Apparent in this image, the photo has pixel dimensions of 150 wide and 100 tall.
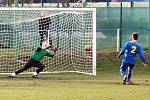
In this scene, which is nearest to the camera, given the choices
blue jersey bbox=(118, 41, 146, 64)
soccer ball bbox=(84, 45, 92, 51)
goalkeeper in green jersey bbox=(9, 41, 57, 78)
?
blue jersey bbox=(118, 41, 146, 64)

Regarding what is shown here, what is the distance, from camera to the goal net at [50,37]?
21.4m

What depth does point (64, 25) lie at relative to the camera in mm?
22094

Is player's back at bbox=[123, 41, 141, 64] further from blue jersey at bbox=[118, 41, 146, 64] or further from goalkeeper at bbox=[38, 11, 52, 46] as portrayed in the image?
goalkeeper at bbox=[38, 11, 52, 46]

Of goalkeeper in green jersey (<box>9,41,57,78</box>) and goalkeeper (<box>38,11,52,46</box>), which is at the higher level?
goalkeeper (<box>38,11,52,46</box>)

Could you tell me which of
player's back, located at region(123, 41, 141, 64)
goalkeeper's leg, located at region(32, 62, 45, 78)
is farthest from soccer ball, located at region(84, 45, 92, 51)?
player's back, located at region(123, 41, 141, 64)

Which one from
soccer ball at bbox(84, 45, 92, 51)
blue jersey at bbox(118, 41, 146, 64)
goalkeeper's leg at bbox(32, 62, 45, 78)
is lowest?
goalkeeper's leg at bbox(32, 62, 45, 78)

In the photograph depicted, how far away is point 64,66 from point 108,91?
777 cm

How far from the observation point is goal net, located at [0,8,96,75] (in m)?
21.4

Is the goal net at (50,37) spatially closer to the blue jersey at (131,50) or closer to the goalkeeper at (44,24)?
the goalkeeper at (44,24)

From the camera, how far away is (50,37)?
22.1m

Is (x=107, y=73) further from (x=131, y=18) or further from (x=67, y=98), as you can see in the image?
(x=67, y=98)

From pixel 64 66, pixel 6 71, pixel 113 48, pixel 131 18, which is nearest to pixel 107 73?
pixel 64 66

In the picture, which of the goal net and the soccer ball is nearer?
the soccer ball

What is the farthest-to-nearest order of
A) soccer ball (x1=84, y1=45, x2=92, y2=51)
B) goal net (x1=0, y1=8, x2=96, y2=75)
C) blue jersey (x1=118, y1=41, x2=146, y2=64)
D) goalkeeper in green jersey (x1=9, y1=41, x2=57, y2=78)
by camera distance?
1. goal net (x1=0, y1=8, x2=96, y2=75)
2. soccer ball (x1=84, y1=45, x2=92, y2=51)
3. goalkeeper in green jersey (x1=9, y1=41, x2=57, y2=78)
4. blue jersey (x1=118, y1=41, x2=146, y2=64)
